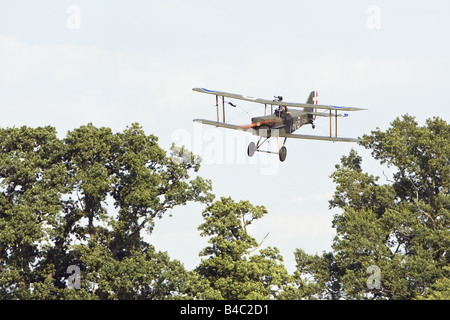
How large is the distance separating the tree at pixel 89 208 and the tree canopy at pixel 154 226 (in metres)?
0.09

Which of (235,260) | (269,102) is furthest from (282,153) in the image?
(235,260)

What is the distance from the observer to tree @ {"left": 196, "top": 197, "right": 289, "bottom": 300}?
72.2 meters

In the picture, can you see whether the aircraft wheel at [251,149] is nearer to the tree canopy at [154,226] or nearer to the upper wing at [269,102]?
the upper wing at [269,102]

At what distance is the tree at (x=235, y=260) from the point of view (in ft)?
237

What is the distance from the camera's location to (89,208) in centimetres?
7656

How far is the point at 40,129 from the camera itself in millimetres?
77125

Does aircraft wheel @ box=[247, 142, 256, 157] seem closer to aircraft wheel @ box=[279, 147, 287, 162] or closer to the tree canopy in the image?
aircraft wheel @ box=[279, 147, 287, 162]

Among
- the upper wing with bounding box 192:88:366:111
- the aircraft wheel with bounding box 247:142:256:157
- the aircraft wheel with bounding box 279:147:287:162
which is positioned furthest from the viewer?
the aircraft wheel with bounding box 279:147:287:162

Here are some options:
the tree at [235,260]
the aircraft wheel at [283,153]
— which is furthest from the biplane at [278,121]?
the tree at [235,260]

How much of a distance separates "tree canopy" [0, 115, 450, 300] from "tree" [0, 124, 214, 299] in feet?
0.29

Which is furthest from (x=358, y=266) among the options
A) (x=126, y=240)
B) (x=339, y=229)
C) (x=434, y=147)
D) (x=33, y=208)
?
(x=33, y=208)

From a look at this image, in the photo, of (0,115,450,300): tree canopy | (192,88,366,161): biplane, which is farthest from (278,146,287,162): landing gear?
(0,115,450,300): tree canopy

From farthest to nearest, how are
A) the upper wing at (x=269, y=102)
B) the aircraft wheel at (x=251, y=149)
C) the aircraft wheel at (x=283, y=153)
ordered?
the aircraft wheel at (x=283, y=153) < the upper wing at (x=269, y=102) < the aircraft wheel at (x=251, y=149)
